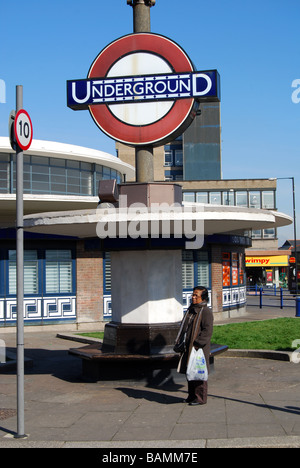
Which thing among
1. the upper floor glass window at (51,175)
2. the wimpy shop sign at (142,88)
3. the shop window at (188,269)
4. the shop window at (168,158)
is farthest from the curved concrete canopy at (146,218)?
the shop window at (168,158)

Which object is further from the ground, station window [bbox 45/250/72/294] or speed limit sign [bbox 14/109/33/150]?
speed limit sign [bbox 14/109/33/150]

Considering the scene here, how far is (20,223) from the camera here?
7.46 meters

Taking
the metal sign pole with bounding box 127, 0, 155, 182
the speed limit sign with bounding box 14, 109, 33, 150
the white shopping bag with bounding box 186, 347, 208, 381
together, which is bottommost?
the white shopping bag with bounding box 186, 347, 208, 381

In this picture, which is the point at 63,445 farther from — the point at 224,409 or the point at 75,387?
the point at 75,387

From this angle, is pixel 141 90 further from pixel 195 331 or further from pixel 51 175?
pixel 51 175

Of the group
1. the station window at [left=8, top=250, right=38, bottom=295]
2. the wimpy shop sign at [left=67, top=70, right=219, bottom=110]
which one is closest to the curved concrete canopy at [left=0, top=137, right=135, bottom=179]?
the station window at [left=8, top=250, right=38, bottom=295]

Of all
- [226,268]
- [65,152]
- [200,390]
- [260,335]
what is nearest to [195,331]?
[200,390]

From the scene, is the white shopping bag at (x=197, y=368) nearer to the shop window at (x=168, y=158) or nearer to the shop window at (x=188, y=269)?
the shop window at (x=188, y=269)

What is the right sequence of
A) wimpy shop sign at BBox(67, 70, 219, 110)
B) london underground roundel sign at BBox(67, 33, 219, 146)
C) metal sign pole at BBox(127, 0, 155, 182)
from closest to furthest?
wimpy shop sign at BBox(67, 70, 219, 110), london underground roundel sign at BBox(67, 33, 219, 146), metal sign pole at BBox(127, 0, 155, 182)

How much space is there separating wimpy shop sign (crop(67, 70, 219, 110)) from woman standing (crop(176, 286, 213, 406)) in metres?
3.99

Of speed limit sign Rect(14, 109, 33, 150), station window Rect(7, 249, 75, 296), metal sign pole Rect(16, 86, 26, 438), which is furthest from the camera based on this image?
station window Rect(7, 249, 75, 296)

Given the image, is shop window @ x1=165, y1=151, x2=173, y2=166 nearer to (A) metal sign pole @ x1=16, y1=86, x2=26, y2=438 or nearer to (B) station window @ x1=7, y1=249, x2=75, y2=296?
(B) station window @ x1=7, y1=249, x2=75, y2=296

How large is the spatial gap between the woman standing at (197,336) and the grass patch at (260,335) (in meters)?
5.35

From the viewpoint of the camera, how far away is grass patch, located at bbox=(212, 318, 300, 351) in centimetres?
1448
